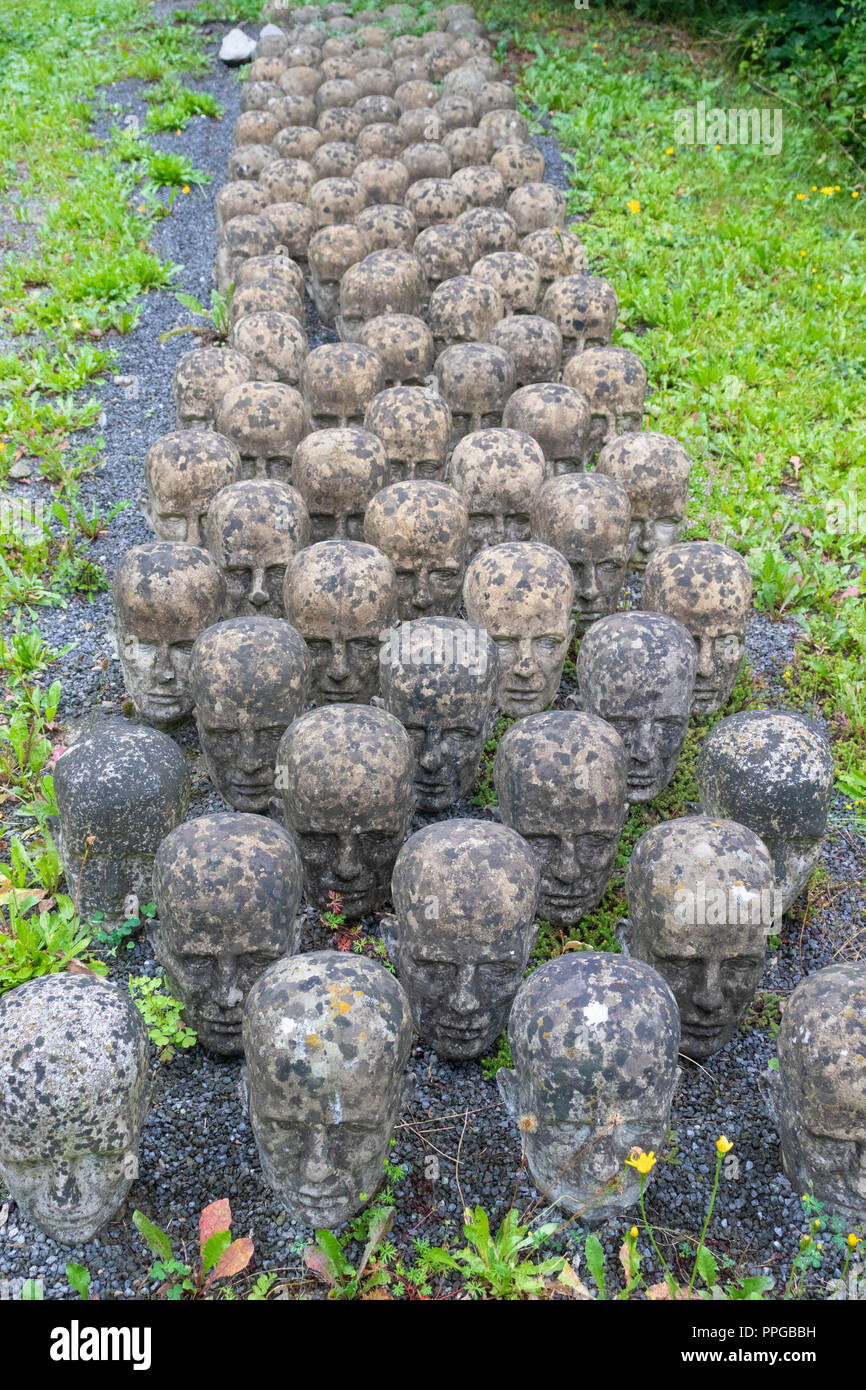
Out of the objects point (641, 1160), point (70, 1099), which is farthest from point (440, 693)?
point (70, 1099)

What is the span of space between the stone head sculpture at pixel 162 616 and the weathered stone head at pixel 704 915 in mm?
2718

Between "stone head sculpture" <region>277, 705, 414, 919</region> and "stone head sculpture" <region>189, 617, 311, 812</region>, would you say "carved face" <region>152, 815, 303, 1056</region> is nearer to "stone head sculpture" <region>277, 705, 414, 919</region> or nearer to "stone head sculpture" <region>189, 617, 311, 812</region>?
"stone head sculpture" <region>277, 705, 414, 919</region>

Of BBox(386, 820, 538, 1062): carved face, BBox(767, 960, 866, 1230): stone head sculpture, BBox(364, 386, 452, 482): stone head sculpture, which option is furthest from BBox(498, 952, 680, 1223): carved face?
BBox(364, 386, 452, 482): stone head sculpture

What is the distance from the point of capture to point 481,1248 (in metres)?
3.87

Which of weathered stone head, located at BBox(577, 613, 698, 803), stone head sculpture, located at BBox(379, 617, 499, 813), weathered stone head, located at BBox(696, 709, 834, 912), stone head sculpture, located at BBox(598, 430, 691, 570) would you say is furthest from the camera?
stone head sculpture, located at BBox(598, 430, 691, 570)

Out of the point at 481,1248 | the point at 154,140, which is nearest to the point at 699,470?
the point at 481,1248

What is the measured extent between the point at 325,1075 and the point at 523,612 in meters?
2.92

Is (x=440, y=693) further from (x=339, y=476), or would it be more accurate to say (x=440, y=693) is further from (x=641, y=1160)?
(x=641, y=1160)

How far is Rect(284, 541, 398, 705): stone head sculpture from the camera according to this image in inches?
230

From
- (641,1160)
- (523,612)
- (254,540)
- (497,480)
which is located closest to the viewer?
(641,1160)

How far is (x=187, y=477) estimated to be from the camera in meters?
6.89

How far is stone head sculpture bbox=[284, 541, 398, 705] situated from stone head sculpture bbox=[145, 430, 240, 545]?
1200mm

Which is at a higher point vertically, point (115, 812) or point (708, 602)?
point (708, 602)

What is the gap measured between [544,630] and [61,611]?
10.5 ft
